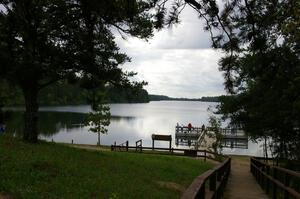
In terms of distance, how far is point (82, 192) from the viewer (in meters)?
10.2

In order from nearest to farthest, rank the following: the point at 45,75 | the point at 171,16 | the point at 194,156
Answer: the point at 171,16 → the point at 45,75 → the point at 194,156

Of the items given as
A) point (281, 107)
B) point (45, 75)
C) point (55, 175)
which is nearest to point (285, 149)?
point (281, 107)

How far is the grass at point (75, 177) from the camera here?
32.6 feet

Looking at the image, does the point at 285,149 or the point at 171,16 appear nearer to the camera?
the point at 171,16

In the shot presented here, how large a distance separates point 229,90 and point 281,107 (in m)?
15.6

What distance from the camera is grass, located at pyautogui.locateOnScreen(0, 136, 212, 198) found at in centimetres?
995

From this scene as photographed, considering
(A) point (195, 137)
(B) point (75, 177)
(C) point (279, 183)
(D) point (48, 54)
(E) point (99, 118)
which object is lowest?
(A) point (195, 137)

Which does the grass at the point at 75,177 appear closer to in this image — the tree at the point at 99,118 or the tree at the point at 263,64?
the tree at the point at 263,64

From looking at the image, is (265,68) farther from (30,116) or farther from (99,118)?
(99,118)

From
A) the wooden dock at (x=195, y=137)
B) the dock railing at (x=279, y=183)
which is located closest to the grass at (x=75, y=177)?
the dock railing at (x=279, y=183)

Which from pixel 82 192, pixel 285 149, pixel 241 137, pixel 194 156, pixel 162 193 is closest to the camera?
pixel 82 192

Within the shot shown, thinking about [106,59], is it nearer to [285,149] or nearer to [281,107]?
[281,107]

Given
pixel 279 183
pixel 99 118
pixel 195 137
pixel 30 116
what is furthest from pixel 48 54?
pixel 195 137

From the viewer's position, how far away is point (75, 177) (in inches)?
473
